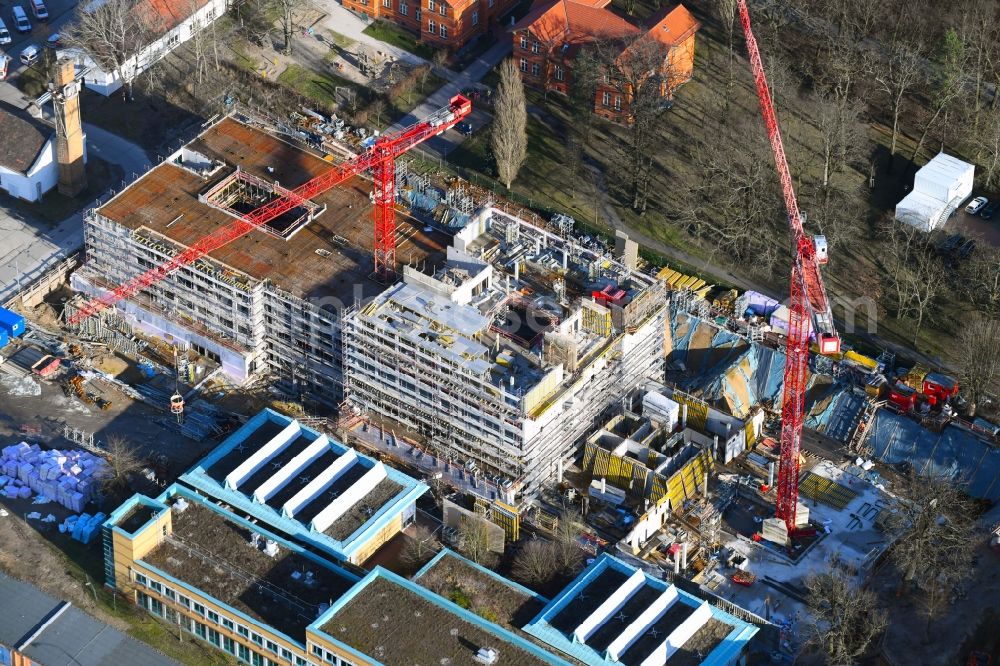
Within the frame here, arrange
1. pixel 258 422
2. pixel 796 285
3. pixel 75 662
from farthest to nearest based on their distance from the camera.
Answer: pixel 258 422 < pixel 796 285 < pixel 75 662

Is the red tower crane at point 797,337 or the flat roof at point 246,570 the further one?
the red tower crane at point 797,337

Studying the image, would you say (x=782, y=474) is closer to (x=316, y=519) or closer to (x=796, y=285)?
(x=796, y=285)

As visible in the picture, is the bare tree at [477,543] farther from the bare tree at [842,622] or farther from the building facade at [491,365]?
the bare tree at [842,622]

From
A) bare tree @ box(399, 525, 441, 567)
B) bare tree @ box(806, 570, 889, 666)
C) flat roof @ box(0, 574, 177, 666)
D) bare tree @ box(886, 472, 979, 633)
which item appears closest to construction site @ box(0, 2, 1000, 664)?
bare tree @ box(399, 525, 441, 567)

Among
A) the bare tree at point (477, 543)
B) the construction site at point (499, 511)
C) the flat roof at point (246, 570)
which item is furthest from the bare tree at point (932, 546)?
the flat roof at point (246, 570)

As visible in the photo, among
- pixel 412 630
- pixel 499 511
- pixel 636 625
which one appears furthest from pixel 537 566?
pixel 412 630

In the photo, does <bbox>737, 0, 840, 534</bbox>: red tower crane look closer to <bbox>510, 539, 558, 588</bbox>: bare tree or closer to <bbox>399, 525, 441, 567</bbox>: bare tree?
<bbox>510, 539, 558, 588</bbox>: bare tree

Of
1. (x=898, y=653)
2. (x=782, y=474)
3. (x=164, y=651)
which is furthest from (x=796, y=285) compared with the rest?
(x=164, y=651)
